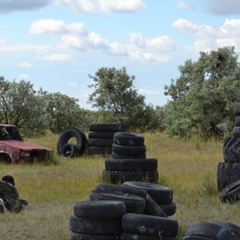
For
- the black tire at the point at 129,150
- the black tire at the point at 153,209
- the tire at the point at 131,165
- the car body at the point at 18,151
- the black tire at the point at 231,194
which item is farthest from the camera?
the car body at the point at 18,151

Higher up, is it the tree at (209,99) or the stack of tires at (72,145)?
the tree at (209,99)

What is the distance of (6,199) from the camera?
38.9 ft

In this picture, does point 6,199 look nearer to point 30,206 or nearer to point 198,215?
point 30,206

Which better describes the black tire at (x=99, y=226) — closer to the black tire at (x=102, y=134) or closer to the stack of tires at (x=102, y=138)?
the stack of tires at (x=102, y=138)

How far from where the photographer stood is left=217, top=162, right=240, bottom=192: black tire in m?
14.0

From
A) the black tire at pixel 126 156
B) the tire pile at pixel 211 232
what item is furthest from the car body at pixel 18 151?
the tire pile at pixel 211 232

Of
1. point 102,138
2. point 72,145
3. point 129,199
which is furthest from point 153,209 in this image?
point 72,145

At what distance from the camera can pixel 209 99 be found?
30734 millimetres

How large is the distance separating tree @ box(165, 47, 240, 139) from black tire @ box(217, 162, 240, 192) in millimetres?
15499

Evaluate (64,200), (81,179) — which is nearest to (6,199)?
(64,200)

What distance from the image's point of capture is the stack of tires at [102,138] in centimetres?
2338

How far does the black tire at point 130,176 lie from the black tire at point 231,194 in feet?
8.68

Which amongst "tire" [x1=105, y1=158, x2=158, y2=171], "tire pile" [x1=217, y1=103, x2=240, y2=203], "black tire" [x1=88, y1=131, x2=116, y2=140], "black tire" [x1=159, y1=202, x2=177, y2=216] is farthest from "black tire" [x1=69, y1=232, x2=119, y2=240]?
"black tire" [x1=88, y1=131, x2=116, y2=140]

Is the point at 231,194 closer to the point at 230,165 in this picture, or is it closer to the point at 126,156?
the point at 230,165
